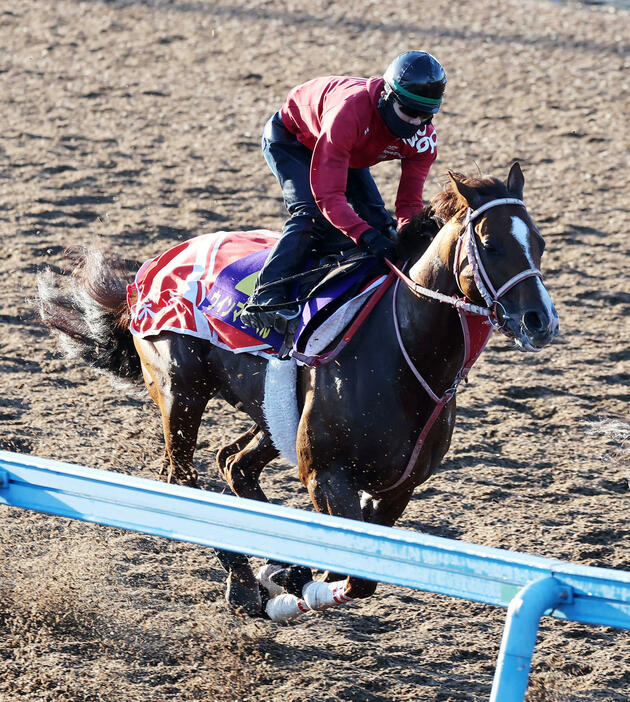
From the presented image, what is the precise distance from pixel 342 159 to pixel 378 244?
1.13 ft

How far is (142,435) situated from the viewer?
19.4 ft

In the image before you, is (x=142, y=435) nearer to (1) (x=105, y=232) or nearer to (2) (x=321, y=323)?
(2) (x=321, y=323)

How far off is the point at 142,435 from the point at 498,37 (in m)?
8.05

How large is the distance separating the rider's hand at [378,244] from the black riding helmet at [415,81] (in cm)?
49

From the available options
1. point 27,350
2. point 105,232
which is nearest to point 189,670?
point 27,350

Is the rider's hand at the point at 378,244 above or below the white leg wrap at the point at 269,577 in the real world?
above

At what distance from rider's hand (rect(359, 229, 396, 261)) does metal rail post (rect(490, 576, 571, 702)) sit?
1.72 m

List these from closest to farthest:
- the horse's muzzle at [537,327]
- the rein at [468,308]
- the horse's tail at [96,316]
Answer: the horse's muzzle at [537,327]
the rein at [468,308]
the horse's tail at [96,316]

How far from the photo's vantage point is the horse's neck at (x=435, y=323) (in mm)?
3764

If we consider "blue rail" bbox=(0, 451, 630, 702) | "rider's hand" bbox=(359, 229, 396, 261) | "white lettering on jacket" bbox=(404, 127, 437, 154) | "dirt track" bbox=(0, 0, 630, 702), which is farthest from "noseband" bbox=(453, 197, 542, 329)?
"dirt track" bbox=(0, 0, 630, 702)

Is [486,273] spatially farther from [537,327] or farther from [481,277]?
[537,327]

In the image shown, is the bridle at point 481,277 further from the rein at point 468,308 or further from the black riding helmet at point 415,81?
the black riding helmet at point 415,81

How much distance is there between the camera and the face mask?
3.96 m

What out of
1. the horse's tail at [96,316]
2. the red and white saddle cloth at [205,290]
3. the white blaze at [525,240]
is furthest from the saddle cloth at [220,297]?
the white blaze at [525,240]
